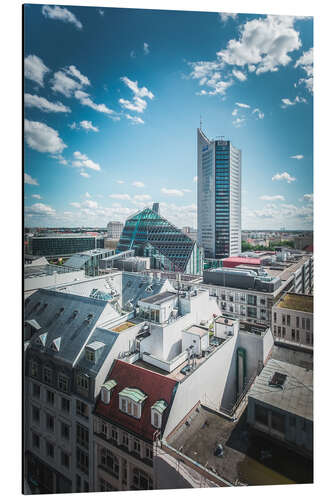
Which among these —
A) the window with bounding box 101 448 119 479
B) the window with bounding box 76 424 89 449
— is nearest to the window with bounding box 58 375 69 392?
the window with bounding box 76 424 89 449

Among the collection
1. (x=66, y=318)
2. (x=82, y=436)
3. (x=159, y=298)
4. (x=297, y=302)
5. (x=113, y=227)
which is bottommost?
(x=82, y=436)

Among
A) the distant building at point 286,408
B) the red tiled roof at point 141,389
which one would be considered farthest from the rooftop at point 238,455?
the red tiled roof at point 141,389

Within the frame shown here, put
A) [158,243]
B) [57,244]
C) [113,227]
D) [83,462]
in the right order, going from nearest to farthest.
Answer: [83,462], [57,244], [113,227], [158,243]

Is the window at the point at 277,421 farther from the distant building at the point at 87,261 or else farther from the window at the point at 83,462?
the distant building at the point at 87,261

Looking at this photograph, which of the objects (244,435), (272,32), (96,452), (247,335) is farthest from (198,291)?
(272,32)

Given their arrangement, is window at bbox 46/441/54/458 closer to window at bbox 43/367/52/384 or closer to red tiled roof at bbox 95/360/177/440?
window at bbox 43/367/52/384

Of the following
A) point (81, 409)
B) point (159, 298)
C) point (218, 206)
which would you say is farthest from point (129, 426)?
point (218, 206)

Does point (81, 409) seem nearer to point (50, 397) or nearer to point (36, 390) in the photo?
point (50, 397)
